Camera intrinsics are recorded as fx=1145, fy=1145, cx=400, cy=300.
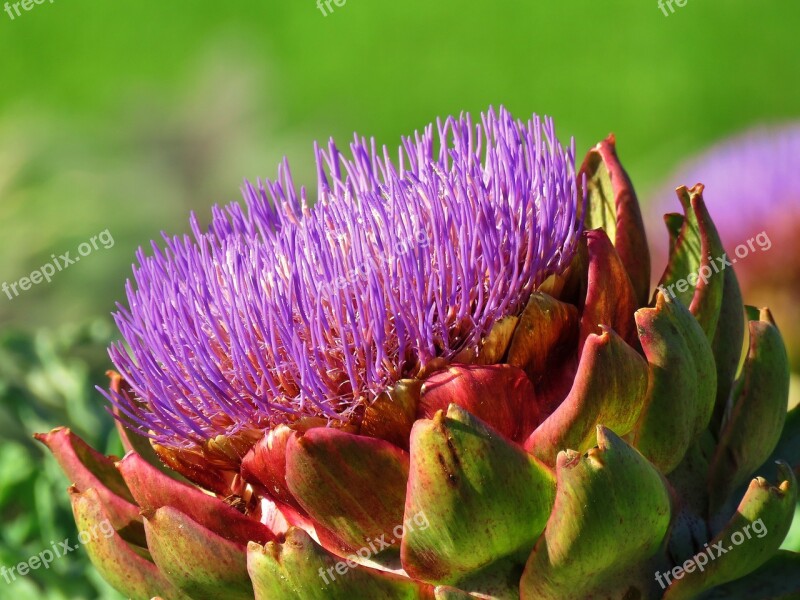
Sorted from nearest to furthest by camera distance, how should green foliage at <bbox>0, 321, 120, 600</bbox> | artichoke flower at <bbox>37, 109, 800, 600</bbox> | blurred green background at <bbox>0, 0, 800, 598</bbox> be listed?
1. artichoke flower at <bbox>37, 109, 800, 600</bbox>
2. green foliage at <bbox>0, 321, 120, 600</bbox>
3. blurred green background at <bbox>0, 0, 800, 598</bbox>

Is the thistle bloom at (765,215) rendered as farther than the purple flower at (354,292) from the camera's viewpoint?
Yes

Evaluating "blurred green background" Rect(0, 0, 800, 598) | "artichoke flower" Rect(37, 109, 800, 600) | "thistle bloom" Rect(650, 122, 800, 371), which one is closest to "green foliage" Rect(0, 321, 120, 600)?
"blurred green background" Rect(0, 0, 800, 598)

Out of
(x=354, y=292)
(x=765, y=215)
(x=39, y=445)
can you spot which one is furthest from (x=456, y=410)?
(x=765, y=215)

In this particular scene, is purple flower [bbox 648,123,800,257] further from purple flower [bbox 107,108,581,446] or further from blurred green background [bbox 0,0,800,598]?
purple flower [bbox 107,108,581,446]

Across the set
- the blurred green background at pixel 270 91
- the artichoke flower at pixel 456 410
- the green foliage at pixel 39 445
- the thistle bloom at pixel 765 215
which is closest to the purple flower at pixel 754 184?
the thistle bloom at pixel 765 215

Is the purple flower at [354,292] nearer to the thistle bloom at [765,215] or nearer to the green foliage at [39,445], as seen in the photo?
the green foliage at [39,445]

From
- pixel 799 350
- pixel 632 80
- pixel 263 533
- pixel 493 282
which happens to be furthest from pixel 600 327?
pixel 632 80
